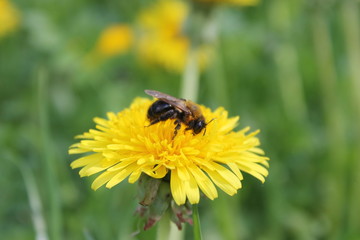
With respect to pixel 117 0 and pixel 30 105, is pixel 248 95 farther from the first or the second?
pixel 117 0

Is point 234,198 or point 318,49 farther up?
point 318,49

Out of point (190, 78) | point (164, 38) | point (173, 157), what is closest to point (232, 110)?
point (190, 78)

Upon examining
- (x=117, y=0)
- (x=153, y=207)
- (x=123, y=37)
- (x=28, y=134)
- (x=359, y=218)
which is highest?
(x=117, y=0)

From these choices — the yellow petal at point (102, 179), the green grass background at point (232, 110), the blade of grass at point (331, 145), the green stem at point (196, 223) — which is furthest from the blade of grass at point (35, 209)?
the blade of grass at point (331, 145)

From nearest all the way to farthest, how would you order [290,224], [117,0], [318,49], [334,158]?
[290,224]
[334,158]
[318,49]
[117,0]

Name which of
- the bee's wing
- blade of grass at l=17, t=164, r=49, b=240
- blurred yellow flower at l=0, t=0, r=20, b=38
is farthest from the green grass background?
the bee's wing

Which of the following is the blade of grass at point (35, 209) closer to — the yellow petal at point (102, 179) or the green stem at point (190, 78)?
the yellow petal at point (102, 179)

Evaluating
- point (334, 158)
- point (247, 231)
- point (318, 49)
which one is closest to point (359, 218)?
point (334, 158)
